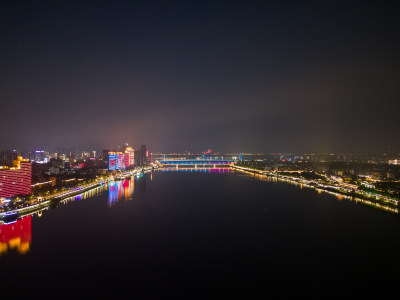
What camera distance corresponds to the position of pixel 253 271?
332cm

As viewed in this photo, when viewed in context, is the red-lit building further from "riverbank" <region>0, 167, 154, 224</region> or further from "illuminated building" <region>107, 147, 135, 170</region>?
"illuminated building" <region>107, 147, 135, 170</region>

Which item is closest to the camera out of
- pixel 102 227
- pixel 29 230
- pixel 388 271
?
pixel 388 271

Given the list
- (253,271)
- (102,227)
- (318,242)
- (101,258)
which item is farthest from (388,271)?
(102,227)

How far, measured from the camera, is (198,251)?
3.96m

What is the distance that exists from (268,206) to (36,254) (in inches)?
214

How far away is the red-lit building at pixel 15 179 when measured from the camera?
6961mm

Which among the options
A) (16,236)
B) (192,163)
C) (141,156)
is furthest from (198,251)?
(192,163)

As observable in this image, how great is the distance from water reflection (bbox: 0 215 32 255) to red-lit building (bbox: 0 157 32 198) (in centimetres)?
229

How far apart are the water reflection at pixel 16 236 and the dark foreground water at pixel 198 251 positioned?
0.6 inches

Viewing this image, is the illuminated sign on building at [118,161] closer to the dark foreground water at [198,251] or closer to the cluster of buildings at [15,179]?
the cluster of buildings at [15,179]

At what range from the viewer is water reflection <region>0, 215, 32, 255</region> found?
396 cm

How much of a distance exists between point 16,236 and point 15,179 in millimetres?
3601

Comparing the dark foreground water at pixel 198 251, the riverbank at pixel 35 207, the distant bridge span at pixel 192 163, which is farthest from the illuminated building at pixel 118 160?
the dark foreground water at pixel 198 251

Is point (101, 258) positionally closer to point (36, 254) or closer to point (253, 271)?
point (36, 254)
